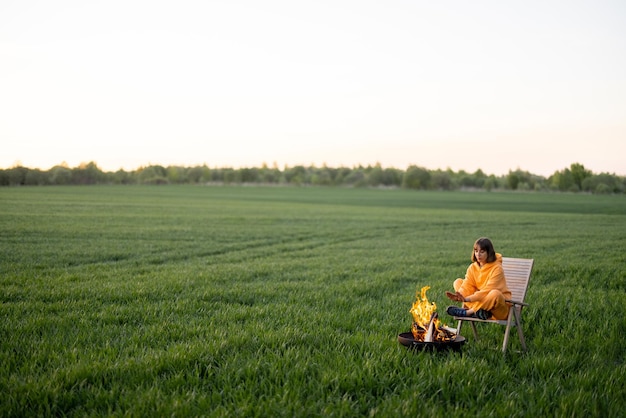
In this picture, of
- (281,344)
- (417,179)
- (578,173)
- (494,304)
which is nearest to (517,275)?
(494,304)

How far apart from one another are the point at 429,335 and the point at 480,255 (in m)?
1.33

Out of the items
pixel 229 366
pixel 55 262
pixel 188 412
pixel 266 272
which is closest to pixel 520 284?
pixel 229 366

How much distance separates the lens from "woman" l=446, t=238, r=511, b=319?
20.1ft

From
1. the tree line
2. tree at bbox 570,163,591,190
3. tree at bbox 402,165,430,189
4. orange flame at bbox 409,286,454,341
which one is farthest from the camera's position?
tree at bbox 402,165,430,189

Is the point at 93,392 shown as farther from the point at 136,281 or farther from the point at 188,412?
the point at 136,281

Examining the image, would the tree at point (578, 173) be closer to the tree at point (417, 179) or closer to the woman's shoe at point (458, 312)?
the tree at point (417, 179)

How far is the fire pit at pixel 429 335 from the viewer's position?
5.91m

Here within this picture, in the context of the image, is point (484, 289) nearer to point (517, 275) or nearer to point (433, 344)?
point (517, 275)

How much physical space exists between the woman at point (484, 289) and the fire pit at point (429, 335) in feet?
0.82

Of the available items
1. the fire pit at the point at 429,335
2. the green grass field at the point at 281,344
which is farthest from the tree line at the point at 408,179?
the fire pit at the point at 429,335

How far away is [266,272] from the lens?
12.8m

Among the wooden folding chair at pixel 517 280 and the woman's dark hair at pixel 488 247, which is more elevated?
the woman's dark hair at pixel 488 247

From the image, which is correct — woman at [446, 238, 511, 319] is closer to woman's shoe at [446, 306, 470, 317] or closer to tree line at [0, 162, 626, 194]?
woman's shoe at [446, 306, 470, 317]

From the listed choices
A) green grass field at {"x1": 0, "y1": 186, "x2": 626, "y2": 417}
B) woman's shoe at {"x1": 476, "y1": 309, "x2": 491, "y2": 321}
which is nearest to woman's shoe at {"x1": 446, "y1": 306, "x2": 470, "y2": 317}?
woman's shoe at {"x1": 476, "y1": 309, "x2": 491, "y2": 321}
